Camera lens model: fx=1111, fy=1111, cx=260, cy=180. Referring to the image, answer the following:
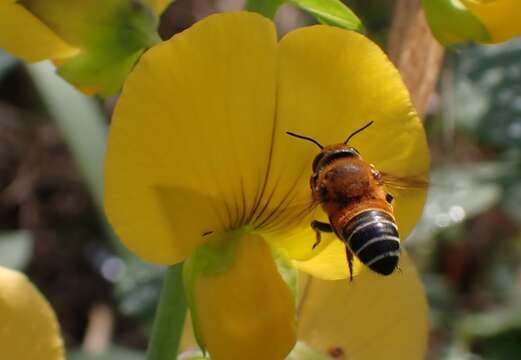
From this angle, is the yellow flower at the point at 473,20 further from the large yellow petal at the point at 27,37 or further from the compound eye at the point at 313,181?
the large yellow petal at the point at 27,37

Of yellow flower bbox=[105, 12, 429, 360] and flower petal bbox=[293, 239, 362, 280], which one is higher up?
yellow flower bbox=[105, 12, 429, 360]

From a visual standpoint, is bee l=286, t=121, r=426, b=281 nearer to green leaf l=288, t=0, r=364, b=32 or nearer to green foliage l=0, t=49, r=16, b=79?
green leaf l=288, t=0, r=364, b=32

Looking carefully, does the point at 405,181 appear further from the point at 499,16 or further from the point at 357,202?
the point at 499,16

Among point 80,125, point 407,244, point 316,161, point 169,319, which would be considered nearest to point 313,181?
point 316,161

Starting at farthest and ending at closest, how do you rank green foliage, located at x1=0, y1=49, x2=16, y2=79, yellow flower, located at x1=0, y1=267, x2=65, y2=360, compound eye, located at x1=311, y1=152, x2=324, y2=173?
green foliage, located at x1=0, y1=49, x2=16, y2=79 < yellow flower, located at x1=0, y1=267, x2=65, y2=360 < compound eye, located at x1=311, y1=152, x2=324, y2=173

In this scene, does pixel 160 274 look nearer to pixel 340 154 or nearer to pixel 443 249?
pixel 443 249

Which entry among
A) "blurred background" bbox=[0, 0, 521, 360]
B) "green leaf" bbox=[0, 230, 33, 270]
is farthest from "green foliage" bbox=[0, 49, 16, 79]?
"green leaf" bbox=[0, 230, 33, 270]

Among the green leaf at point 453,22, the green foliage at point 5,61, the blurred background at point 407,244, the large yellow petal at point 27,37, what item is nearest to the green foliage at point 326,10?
the green leaf at point 453,22
